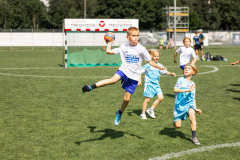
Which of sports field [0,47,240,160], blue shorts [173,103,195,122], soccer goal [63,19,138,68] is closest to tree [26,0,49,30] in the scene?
soccer goal [63,19,138,68]

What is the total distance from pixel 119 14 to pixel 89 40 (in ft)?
208

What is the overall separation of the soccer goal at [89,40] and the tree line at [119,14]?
6100 centimetres

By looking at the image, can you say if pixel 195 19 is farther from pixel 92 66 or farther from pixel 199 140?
pixel 199 140

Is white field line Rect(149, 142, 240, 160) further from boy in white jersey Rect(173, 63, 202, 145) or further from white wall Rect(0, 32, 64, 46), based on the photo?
white wall Rect(0, 32, 64, 46)

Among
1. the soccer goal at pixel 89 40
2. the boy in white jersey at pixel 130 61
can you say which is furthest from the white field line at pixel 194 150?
the soccer goal at pixel 89 40

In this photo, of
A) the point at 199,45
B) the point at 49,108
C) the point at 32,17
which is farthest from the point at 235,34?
the point at 32,17

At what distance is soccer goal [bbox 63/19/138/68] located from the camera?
2258cm

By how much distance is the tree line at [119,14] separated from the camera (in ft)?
276

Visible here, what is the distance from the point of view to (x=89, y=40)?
23266 millimetres

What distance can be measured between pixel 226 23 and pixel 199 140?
97.2 meters

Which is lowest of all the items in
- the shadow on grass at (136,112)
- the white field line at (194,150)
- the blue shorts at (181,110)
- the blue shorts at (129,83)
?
the white field line at (194,150)

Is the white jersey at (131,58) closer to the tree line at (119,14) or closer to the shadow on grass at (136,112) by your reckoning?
the shadow on grass at (136,112)

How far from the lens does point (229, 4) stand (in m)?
95.8

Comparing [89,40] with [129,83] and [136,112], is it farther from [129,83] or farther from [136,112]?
[129,83]
